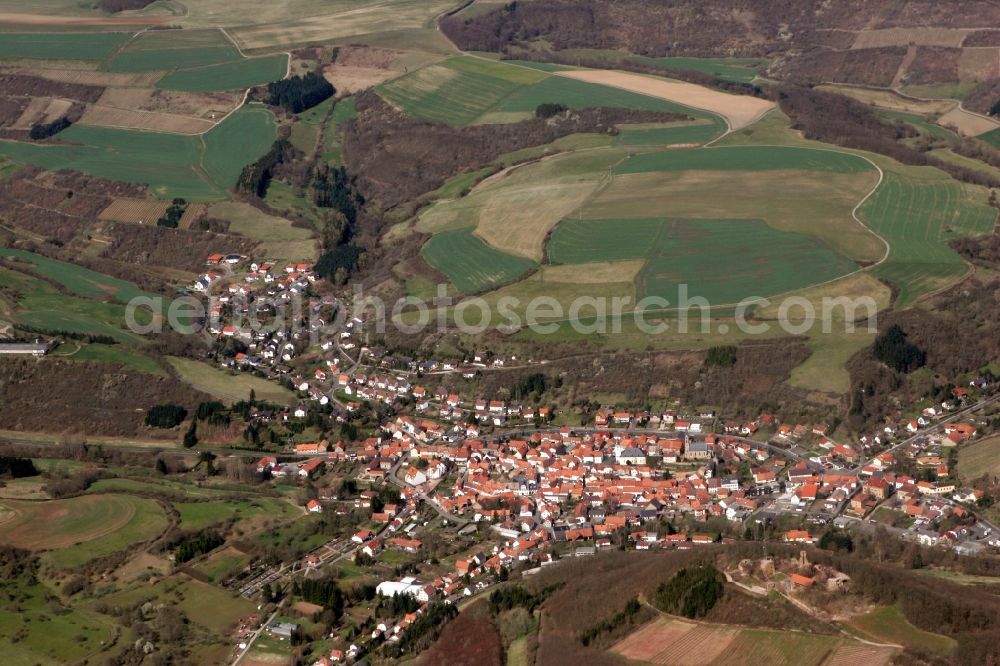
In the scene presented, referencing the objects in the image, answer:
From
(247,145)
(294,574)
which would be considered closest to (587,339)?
(294,574)

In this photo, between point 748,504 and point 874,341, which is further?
point 874,341

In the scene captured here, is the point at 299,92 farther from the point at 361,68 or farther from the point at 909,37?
the point at 909,37

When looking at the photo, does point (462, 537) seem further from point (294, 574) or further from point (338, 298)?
point (338, 298)

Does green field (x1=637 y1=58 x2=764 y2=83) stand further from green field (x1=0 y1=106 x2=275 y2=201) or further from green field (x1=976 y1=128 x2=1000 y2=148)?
green field (x1=0 y1=106 x2=275 y2=201)

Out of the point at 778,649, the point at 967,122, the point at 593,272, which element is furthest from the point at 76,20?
the point at 778,649

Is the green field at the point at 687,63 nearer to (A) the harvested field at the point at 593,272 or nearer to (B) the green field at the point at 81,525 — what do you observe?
(A) the harvested field at the point at 593,272

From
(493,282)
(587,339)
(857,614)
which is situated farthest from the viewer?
(493,282)

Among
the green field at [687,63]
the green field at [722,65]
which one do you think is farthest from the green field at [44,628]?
the green field at [722,65]

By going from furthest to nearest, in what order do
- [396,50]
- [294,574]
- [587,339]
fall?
[396,50] → [587,339] → [294,574]
